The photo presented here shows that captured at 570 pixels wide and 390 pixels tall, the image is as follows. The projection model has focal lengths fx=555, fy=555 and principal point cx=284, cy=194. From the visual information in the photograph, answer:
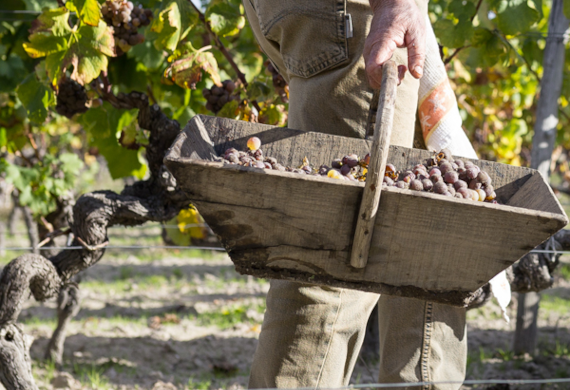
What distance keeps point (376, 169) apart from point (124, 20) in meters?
1.68

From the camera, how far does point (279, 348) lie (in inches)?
64.8

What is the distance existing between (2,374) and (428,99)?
1.85 m

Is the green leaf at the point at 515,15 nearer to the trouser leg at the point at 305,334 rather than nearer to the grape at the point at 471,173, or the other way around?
the grape at the point at 471,173

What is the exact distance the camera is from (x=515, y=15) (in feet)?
8.80

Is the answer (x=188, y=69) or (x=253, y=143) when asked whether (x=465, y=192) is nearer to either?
(x=253, y=143)

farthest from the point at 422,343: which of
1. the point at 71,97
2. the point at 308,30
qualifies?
the point at 71,97

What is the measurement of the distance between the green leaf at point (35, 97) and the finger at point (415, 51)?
1709mm

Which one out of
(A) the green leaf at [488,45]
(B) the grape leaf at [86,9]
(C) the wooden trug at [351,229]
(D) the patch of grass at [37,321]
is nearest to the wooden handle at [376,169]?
(C) the wooden trug at [351,229]

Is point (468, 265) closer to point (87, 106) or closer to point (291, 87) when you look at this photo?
point (291, 87)

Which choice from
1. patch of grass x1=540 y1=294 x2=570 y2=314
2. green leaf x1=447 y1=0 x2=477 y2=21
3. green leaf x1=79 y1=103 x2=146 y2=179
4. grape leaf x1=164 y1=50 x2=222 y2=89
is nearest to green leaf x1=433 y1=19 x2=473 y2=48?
green leaf x1=447 y1=0 x2=477 y2=21

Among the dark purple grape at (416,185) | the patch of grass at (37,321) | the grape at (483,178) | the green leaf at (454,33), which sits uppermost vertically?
the green leaf at (454,33)

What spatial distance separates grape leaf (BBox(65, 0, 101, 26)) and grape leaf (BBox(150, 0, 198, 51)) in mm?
226

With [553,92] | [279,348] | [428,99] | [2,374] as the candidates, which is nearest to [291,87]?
[428,99]

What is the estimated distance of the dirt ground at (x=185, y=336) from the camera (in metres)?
2.95
